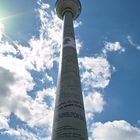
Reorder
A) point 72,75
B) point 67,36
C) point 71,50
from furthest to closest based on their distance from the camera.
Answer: point 67,36 < point 71,50 < point 72,75

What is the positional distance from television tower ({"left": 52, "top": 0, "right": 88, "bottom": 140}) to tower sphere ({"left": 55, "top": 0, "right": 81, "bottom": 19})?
5871 millimetres

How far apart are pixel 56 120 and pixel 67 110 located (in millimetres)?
1436

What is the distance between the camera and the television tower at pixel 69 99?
89.6ft

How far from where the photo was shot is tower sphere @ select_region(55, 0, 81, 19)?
46562 mm

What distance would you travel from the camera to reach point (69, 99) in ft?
99.4

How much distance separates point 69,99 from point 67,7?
20744 mm

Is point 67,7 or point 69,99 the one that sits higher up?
point 67,7

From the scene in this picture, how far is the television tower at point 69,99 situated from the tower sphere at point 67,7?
5.87m

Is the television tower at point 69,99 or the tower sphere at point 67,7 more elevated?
the tower sphere at point 67,7

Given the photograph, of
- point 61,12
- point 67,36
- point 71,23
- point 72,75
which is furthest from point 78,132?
point 61,12

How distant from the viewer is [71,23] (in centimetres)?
4322

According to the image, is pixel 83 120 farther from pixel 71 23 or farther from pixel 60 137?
pixel 71 23

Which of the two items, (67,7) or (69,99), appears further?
(67,7)

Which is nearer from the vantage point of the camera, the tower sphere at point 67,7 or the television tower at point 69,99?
the television tower at point 69,99
